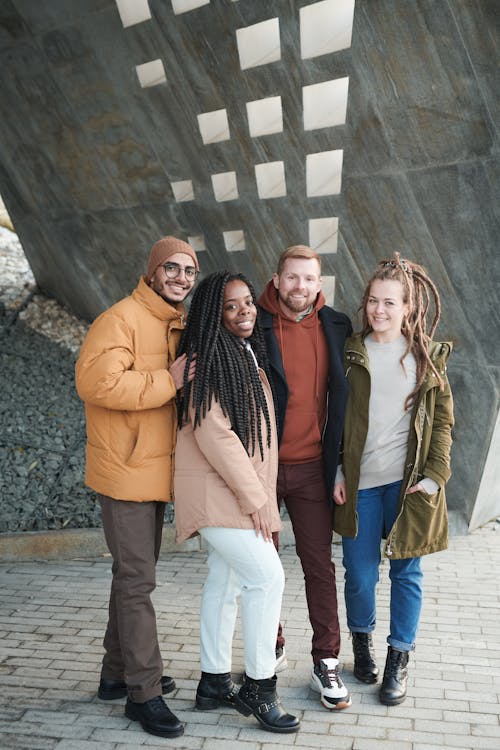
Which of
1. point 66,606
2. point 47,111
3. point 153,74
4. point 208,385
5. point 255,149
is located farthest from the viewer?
point 47,111

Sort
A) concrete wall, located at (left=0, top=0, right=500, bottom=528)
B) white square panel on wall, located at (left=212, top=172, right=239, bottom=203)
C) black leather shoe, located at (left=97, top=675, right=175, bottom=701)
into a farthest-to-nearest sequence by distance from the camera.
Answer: white square panel on wall, located at (left=212, top=172, right=239, bottom=203), concrete wall, located at (left=0, top=0, right=500, bottom=528), black leather shoe, located at (left=97, top=675, right=175, bottom=701)

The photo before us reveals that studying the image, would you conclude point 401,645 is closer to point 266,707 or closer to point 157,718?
point 266,707

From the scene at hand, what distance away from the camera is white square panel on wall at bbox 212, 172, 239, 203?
615 centimetres

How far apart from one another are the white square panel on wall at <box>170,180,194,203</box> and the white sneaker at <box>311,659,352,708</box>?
13.5 ft

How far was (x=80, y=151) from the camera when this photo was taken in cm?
767

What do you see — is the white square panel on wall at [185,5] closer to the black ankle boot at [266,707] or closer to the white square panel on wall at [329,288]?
the white square panel on wall at [329,288]

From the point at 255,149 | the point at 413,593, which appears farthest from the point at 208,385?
the point at 255,149

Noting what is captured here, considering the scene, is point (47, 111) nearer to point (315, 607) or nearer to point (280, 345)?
point (280, 345)

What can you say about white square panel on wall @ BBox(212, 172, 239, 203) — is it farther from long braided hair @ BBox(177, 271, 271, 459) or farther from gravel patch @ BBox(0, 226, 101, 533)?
long braided hair @ BBox(177, 271, 271, 459)

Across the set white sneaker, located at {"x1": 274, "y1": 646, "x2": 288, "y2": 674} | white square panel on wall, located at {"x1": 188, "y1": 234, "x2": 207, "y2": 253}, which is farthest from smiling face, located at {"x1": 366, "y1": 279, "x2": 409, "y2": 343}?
white square panel on wall, located at {"x1": 188, "y1": 234, "x2": 207, "y2": 253}

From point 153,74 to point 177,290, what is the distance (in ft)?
10.6

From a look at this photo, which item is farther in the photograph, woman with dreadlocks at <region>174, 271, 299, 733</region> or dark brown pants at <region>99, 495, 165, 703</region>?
dark brown pants at <region>99, 495, 165, 703</region>

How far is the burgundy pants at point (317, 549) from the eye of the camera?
3635 mm

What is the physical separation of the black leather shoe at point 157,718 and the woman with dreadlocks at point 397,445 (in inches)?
34.1
